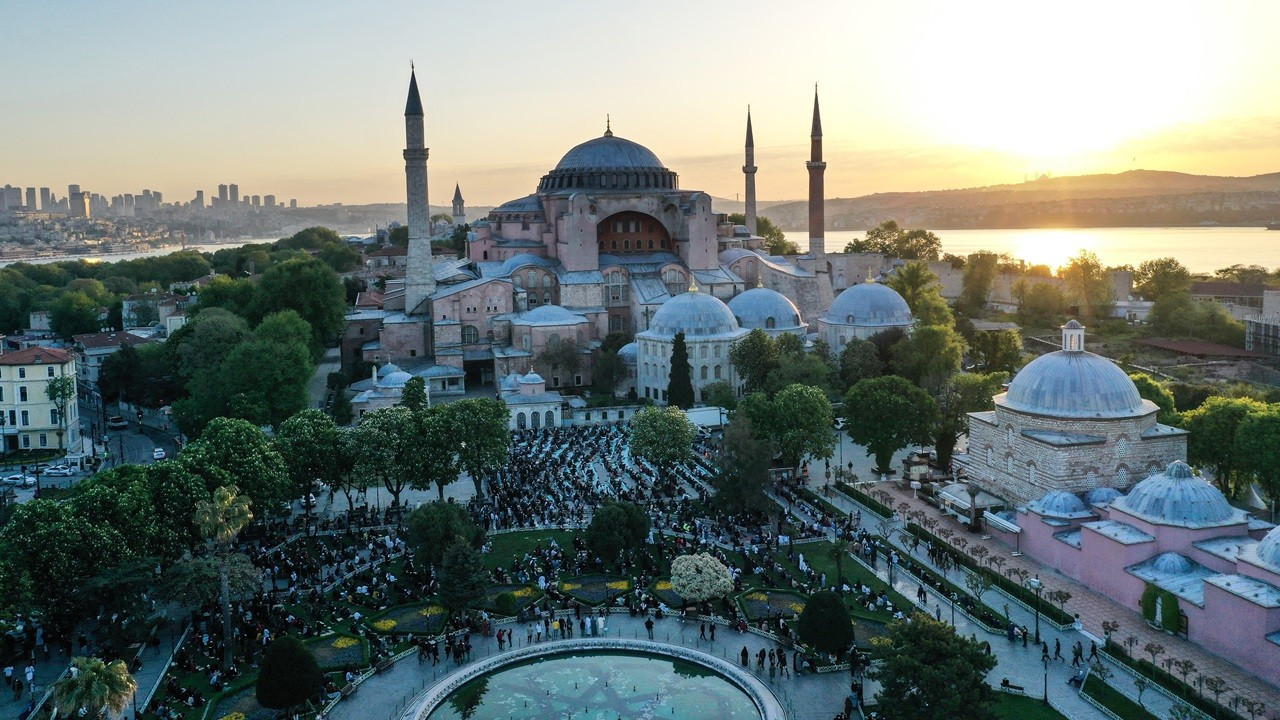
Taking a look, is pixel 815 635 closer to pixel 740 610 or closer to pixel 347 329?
pixel 740 610

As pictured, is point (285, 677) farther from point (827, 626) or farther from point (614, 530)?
point (827, 626)

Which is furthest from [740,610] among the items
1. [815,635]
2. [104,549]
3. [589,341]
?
[589,341]

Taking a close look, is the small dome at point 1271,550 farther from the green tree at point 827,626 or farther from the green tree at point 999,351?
the green tree at point 999,351

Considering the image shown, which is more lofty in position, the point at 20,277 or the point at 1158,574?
the point at 20,277

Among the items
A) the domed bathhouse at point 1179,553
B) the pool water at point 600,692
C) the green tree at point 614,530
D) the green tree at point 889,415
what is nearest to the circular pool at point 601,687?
the pool water at point 600,692

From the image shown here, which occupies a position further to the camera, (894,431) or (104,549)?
(894,431)

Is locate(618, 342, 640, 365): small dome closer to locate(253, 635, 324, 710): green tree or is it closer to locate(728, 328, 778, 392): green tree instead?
locate(728, 328, 778, 392): green tree
